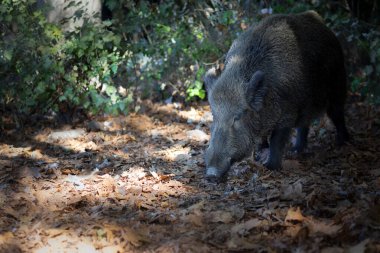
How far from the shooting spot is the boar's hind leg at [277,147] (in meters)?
5.65

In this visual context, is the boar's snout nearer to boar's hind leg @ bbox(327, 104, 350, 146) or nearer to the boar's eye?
the boar's eye

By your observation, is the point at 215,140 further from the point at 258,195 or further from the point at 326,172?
the point at 326,172

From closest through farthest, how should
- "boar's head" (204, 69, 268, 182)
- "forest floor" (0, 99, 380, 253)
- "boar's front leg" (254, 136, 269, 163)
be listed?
1. "forest floor" (0, 99, 380, 253)
2. "boar's head" (204, 69, 268, 182)
3. "boar's front leg" (254, 136, 269, 163)

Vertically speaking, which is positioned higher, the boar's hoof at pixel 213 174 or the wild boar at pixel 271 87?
the wild boar at pixel 271 87

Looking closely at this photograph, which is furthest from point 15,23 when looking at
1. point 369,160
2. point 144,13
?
point 369,160

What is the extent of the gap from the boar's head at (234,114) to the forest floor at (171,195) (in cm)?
33

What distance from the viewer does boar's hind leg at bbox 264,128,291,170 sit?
223 inches

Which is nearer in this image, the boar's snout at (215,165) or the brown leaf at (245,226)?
the brown leaf at (245,226)

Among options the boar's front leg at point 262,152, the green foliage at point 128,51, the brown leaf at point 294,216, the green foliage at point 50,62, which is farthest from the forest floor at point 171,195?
the green foliage at point 128,51

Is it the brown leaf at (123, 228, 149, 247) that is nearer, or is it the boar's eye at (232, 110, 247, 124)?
the brown leaf at (123, 228, 149, 247)

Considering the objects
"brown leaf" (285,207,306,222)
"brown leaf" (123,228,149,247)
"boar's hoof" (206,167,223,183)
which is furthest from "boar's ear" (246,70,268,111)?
"brown leaf" (123,228,149,247)

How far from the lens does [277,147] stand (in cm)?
573

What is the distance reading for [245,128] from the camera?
17.6 ft

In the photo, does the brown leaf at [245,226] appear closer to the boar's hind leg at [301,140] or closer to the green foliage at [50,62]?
the boar's hind leg at [301,140]
